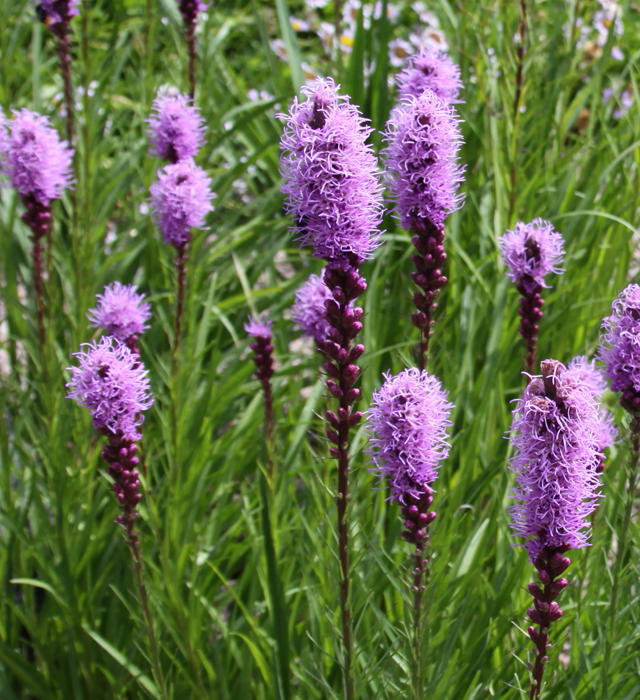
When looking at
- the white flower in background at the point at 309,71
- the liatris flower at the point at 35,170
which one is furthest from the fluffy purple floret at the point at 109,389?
the white flower in background at the point at 309,71

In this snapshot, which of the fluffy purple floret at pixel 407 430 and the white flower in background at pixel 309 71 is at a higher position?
the white flower in background at pixel 309 71

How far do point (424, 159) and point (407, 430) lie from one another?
0.61 metres

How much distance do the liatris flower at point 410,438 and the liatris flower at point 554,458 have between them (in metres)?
0.17

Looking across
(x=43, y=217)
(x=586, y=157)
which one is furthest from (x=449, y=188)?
(x=586, y=157)

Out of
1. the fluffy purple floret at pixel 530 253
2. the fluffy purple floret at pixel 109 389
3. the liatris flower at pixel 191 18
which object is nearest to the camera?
the fluffy purple floret at pixel 109 389

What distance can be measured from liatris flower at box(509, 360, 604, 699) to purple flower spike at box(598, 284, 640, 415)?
0.21 meters

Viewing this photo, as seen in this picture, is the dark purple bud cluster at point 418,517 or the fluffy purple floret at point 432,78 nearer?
the dark purple bud cluster at point 418,517

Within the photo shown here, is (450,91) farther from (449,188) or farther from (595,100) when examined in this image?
(595,100)

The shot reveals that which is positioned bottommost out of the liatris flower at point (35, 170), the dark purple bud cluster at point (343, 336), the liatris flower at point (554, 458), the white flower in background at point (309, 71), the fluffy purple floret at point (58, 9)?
the liatris flower at point (554, 458)

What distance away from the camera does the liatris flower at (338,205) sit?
1.40 meters

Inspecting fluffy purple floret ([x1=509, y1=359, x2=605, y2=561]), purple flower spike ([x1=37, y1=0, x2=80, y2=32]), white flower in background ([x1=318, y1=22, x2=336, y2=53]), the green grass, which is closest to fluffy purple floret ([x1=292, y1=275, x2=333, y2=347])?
the green grass

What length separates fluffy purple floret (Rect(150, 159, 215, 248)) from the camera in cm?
234

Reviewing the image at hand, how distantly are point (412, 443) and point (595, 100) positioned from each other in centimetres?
326

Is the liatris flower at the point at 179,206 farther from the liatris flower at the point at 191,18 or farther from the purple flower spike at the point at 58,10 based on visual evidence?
the purple flower spike at the point at 58,10
